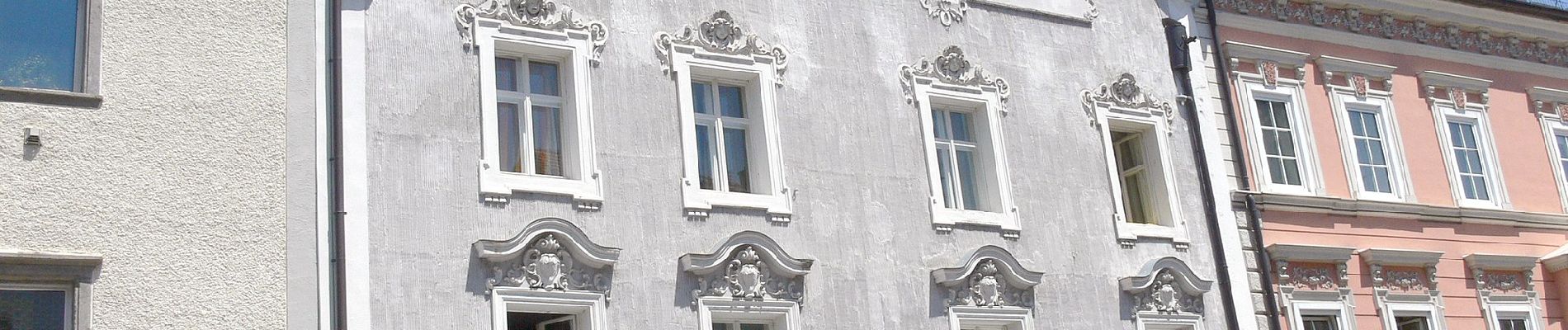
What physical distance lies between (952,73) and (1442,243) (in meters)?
6.90

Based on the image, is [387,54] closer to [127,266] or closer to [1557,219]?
[127,266]

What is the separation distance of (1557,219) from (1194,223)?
20.3 ft

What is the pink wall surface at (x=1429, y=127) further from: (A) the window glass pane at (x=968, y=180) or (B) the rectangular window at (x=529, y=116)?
(B) the rectangular window at (x=529, y=116)

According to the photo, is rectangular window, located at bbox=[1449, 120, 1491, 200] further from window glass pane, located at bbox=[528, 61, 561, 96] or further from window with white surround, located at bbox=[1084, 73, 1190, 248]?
window glass pane, located at bbox=[528, 61, 561, 96]

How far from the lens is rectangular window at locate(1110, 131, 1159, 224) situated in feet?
59.9

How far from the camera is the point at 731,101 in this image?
1564 centimetres

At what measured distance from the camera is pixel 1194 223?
18.2 m

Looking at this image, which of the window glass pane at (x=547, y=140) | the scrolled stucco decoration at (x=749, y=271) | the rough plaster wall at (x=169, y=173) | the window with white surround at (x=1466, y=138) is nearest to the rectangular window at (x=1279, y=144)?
the window with white surround at (x=1466, y=138)

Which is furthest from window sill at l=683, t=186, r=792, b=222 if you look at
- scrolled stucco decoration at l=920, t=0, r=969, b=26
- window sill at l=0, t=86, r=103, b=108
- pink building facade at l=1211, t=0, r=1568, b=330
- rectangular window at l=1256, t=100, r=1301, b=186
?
rectangular window at l=1256, t=100, r=1301, b=186

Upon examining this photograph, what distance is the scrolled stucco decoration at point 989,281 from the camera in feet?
51.9

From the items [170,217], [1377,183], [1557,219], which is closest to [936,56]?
[1377,183]

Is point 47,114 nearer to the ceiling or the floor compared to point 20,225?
nearer to the ceiling

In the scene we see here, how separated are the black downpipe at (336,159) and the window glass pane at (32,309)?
6.01ft

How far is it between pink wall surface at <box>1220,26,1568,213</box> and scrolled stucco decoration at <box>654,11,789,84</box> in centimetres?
624
